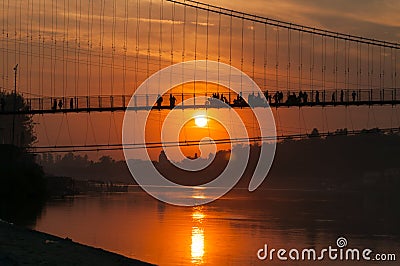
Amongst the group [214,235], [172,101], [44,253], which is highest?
[172,101]

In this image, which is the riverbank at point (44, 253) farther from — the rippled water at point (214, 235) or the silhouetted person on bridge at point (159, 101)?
→ the silhouetted person on bridge at point (159, 101)

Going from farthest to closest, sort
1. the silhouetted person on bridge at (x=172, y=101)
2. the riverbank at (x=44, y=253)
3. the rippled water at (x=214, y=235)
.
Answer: the silhouetted person on bridge at (x=172, y=101) → the rippled water at (x=214, y=235) → the riverbank at (x=44, y=253)

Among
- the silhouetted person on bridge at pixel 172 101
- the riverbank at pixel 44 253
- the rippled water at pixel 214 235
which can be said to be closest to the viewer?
the riverbank at pixel 44 253

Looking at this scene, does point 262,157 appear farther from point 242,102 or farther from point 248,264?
point 248,264

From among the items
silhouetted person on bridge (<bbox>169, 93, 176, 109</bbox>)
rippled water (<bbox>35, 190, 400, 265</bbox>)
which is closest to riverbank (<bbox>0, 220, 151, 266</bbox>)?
rippled water (<bbox>35, 190, 400, 265</bbox>)

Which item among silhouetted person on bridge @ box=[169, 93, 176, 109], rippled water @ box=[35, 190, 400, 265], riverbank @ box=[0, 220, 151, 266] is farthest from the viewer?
silhouetted person on bridge @ box=[169, 93, 176, 109]

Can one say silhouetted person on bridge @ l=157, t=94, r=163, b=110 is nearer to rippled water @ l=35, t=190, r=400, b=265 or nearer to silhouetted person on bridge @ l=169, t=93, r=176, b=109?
silhouetted person on bridge @ l=169, t=93, r=176, b=109

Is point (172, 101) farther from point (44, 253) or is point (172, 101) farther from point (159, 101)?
point (44, 253)

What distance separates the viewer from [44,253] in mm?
28094

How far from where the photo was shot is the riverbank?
2561cm

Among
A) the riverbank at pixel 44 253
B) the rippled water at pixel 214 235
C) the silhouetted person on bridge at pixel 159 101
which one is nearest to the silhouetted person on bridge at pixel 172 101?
the silhouetted person on bridge at pixel 159 101

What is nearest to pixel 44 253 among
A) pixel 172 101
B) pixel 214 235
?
pixel 214 235

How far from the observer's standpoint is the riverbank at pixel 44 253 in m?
25.6

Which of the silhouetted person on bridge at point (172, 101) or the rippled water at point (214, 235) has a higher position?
the silhouetted person on bridge at point (172, 101)
